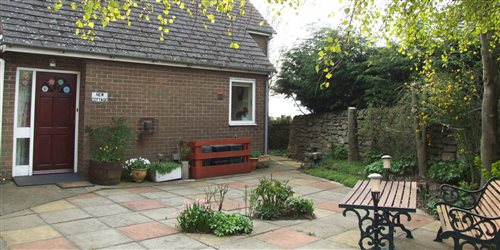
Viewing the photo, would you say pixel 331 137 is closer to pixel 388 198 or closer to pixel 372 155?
pixel 372 155

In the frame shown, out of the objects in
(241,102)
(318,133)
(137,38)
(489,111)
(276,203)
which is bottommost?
(276,203)

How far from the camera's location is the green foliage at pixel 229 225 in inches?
205

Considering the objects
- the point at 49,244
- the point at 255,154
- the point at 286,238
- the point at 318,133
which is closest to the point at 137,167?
the point at 255,154

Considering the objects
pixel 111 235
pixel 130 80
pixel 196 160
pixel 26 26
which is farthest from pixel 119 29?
pixel 111 235

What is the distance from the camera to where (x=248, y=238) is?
16.9 feet

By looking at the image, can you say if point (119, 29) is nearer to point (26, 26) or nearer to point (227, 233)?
point (26, 26)

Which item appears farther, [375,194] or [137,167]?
[137,167]

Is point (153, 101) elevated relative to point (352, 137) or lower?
elevated

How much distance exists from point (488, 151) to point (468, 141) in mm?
1090

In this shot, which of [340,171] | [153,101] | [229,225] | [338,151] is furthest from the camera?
[338,151]

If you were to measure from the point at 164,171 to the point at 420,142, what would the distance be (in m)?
5.79

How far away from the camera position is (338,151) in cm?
1212

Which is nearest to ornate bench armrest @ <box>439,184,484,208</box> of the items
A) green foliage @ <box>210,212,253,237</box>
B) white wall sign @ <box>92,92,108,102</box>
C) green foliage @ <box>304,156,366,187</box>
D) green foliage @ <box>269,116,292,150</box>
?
green foliage @ <box>210,212,253,237</box>

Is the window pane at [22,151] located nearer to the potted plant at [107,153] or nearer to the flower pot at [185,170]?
the potted plant at [107,153]
